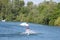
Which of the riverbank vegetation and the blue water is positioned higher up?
the blue water

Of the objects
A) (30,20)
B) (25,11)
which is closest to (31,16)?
(30,20)

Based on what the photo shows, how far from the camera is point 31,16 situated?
105875 mm

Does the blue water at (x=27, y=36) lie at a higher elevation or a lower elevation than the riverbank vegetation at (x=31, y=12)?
higher

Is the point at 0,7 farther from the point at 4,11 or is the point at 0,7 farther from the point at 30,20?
the point at 30,20

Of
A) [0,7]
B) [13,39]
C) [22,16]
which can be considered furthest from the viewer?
[0,7]

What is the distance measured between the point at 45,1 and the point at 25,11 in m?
11.3

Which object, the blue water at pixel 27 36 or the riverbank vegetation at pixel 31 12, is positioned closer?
the blue water at pixel 27 36

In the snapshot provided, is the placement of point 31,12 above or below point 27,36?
below

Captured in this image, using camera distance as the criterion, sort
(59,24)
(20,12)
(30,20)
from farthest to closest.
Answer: (20,12)
(30,20)
(59,24)

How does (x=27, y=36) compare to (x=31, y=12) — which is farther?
(x=31, y=12)

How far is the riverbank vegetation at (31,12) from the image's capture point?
86312 mm

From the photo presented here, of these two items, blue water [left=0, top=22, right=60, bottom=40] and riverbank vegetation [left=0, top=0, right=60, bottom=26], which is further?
riverbank vegetation [left=0, top=0, right=60, bottom=26]

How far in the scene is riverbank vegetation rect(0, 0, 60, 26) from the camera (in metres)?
86.3

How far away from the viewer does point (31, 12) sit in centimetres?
11150
